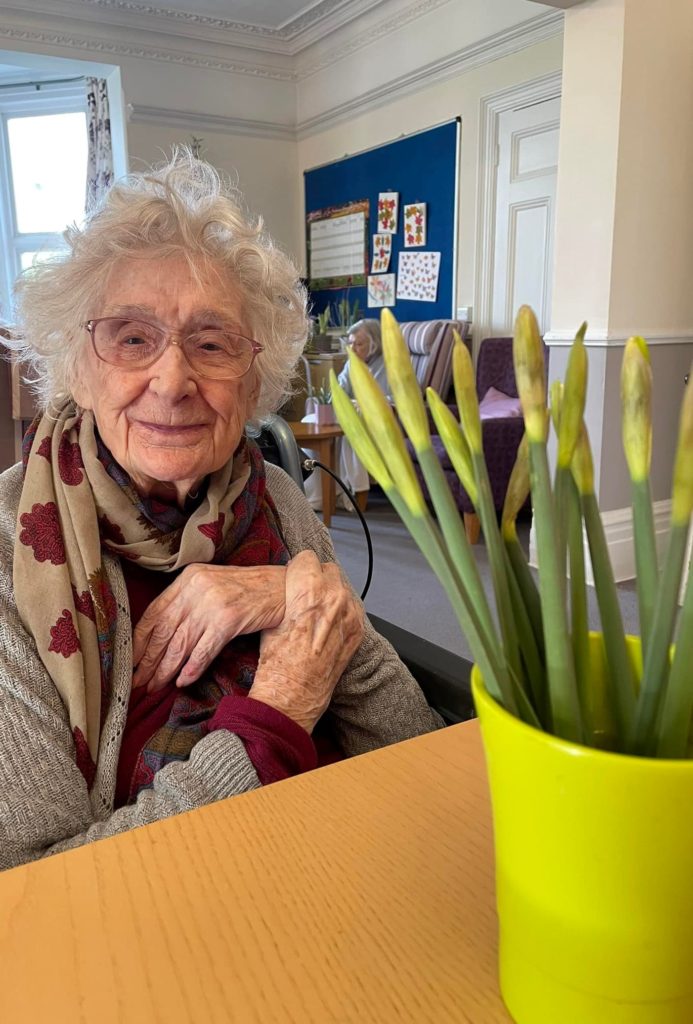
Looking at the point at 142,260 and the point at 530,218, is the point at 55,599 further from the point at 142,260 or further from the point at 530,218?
the point at 530,218

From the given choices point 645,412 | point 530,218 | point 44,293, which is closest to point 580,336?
point 645,412

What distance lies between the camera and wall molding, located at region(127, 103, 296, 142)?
602 cm

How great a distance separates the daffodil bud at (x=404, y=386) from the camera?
0.98 feet

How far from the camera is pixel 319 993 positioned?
43cm

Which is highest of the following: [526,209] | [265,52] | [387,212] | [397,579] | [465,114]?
Result: [265,52]

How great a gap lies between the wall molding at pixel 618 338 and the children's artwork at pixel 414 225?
240 centimetres

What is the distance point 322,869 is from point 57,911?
17 cm

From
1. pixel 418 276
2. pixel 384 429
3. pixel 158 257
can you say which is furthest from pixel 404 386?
pixel 418 276

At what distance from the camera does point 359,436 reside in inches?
12.5

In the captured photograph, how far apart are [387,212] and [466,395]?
229 inches

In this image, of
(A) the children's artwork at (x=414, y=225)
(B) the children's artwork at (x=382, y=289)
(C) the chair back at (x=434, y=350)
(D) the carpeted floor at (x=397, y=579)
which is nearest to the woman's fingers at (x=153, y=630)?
(D) the carpeted floor at (x=397, y=579)

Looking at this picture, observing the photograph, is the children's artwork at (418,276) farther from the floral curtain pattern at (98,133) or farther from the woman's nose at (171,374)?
the woman's nose at (171,374)

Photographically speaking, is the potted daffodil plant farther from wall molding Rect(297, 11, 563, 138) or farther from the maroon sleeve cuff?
wall molding Rect(297, 11, 563, 138)

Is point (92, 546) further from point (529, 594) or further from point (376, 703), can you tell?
point (529, 594)
